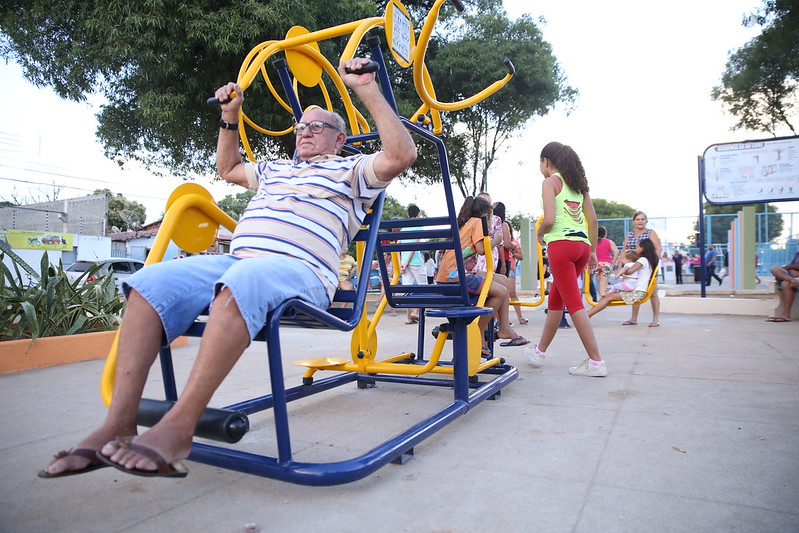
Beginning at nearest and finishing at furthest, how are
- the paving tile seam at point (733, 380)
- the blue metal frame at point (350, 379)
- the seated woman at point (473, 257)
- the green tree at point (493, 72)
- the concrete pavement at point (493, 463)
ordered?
1. the concrete pavement at point (493, 463)
2. the blue metal frame at point (350, 379)
3. the paving tile seam at point (733, 380)
4. the seated woman at point (473, 257)
5. the green tree at point (493, 72)

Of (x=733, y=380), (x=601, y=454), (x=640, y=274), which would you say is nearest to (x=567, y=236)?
(x=733, y=380)

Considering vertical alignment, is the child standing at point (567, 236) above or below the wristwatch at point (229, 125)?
below

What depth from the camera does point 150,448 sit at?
138 cm

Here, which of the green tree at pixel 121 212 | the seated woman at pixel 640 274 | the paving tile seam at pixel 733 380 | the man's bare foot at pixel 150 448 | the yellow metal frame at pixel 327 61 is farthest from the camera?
the green tree at pixel 121 212

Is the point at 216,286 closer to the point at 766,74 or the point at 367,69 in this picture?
the point at 367,69

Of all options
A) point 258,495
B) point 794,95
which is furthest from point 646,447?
point 794,95

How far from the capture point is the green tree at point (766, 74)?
13.5 meters

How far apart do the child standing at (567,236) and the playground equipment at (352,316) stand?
573mm

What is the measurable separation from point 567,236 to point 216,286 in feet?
8.58

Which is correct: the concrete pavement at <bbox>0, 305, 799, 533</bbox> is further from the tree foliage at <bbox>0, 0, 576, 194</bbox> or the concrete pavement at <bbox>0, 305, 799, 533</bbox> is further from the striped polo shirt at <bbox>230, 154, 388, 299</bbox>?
the tree foliage at <bbox>0, 0, 576, 194</bbox>

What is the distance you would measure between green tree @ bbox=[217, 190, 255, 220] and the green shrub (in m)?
39.3

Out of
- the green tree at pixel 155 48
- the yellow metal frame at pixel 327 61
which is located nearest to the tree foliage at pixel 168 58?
the green tree at pixel 155 48

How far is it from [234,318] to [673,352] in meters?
4.06

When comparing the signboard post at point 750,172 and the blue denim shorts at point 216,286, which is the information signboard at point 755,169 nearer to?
the signboard post at point 750,172
